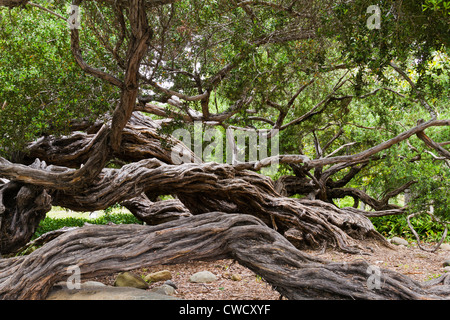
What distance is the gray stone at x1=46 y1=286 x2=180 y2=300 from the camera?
327cm

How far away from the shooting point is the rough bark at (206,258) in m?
3.32

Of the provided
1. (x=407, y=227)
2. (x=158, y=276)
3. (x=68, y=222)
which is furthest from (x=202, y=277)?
(x=68, y=222)

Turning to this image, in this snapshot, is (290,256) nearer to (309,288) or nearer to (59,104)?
(309,288)

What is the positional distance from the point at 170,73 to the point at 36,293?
9.77ft

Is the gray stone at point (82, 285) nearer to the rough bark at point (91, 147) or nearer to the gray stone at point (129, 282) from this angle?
the gray stone at point (129, 282)

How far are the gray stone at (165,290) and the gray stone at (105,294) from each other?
0.21 m

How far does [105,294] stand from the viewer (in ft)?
11.0

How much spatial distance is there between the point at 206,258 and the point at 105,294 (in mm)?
1126
